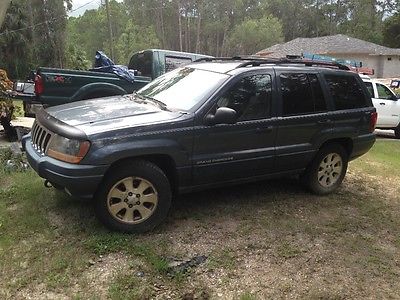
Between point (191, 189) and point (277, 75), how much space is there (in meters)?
1.74

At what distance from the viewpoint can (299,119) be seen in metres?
5.43

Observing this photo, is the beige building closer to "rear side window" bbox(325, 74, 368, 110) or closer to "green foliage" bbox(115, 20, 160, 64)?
"green foliage" bbox(115, 20, 160, 64)

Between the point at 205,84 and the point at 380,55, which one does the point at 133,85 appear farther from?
the point at 380,55

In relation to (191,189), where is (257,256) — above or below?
below

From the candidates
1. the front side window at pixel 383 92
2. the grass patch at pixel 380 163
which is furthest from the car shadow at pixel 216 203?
the front side window at pixel 383 92

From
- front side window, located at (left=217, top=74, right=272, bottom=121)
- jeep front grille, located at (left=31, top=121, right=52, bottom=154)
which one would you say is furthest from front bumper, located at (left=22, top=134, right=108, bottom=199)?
front side window, located at (left=217, top=74, right=272, bottom=121)

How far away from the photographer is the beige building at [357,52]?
49.0 metres

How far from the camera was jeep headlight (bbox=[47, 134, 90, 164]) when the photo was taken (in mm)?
4027

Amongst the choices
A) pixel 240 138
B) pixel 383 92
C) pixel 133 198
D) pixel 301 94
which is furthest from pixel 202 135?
pixel 383 92

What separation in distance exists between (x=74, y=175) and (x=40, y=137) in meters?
0.90

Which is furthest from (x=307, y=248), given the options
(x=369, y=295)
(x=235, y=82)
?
(x=235, y=82)

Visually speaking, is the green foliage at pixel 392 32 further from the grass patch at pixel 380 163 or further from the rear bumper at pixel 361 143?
the rear bumper at pixel 361 143

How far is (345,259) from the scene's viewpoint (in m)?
4.37

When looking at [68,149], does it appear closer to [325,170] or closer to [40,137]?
[40,137]
